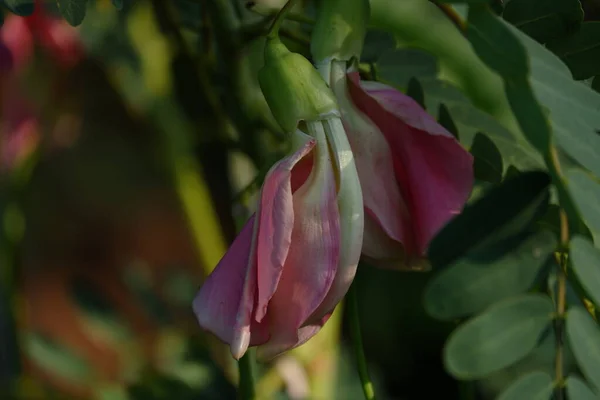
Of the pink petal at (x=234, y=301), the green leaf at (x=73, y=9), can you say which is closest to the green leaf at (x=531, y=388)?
the pink petal at (x=234, y=301)

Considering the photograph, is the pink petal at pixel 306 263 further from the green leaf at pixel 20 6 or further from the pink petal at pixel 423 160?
the green leaf at pixel 20 6

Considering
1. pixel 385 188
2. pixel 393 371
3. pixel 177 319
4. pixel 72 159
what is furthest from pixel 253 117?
pixel 72 159

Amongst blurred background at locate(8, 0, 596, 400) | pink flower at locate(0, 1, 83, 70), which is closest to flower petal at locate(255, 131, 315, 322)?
blurred background at locate(8, 0, 596, 400)

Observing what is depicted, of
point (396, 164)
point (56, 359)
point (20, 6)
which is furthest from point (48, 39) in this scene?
point (396, 164)

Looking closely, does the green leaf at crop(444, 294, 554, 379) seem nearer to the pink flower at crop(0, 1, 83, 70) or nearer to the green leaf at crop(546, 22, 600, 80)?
the green leaf at crop(546, 22, 600, 80)

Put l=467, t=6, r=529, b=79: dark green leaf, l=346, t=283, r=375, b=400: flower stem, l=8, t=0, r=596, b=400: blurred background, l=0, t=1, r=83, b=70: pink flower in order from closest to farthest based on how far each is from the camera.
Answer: l=467, t=6, r=529, b=79: dark green leaf < l=346, t=283, r=375, b=400: flower stem < l=8, t=0, r=596, b=400: blurred background < l=0, t=1, r=83, b=70: pink flower

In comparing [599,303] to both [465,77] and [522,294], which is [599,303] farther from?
[465,77]

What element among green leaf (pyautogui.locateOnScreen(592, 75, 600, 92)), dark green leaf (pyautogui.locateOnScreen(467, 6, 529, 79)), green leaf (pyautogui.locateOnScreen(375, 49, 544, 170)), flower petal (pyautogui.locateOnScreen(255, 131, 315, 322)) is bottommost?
green leaf (pyautogui.locateOnScreen(375, 49, 544, 170))
